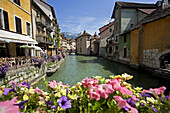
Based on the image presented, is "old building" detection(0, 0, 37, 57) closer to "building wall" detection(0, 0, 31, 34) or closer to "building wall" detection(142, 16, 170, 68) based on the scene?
"building wall" detection(0, 0, 31, 34)

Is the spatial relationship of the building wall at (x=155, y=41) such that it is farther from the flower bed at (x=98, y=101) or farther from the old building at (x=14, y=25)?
the old building at (x=14, y=25)

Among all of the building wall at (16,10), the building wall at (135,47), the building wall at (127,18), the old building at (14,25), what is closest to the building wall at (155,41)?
the building wall at (135,47)

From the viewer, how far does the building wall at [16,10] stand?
8312mm

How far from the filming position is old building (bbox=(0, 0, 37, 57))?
7.89 meters

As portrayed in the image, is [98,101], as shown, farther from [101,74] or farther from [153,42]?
[153,42]

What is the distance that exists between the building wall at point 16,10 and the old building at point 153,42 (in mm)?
15309

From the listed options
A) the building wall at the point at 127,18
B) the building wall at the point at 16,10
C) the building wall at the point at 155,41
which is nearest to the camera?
the building wall at the point at 155,41

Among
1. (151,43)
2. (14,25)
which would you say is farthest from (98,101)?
(14,25)

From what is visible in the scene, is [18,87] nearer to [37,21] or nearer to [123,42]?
[37,21]

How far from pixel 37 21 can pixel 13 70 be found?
1023 cm

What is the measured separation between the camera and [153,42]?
9375 mm

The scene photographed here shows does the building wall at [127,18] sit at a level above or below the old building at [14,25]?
above

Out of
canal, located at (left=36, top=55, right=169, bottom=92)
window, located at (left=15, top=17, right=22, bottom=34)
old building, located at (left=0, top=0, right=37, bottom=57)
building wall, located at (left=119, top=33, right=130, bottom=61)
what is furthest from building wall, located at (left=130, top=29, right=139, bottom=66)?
window, located at (left=15, top=17, right=22, bottom=34)

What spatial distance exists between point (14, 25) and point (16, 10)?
1894mm
